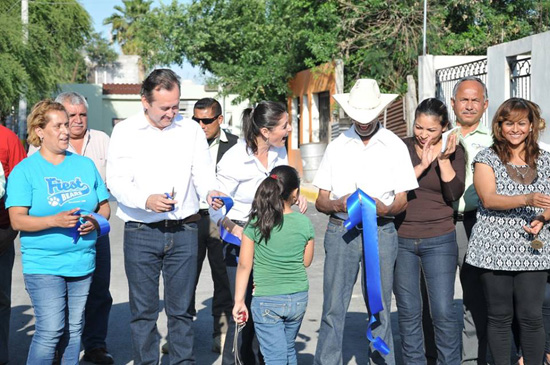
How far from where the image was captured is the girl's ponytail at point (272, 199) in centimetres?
482

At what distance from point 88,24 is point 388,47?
19531mm

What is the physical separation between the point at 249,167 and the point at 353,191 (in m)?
0.82

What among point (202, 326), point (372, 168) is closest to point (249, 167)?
point (372, 168)

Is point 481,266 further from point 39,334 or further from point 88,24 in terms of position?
point 88,24

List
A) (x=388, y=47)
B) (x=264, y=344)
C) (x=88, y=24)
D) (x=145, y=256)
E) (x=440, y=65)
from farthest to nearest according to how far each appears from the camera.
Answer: (x=88, y=24)
(x=388, y=47)
(x=440, y=65)
(x=145, y=256)
(x=264, y=344)

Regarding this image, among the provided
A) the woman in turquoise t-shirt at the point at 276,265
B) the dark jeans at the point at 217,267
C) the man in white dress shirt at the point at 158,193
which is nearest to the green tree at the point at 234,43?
the dark jeans at the point at 217,267

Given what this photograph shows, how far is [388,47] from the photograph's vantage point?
19469 millimetres

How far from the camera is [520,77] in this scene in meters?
11.8

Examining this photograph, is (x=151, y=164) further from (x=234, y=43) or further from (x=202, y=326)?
(x=234, y=43)

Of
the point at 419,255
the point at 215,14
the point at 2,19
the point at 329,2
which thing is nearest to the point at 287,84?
the point at 215,14

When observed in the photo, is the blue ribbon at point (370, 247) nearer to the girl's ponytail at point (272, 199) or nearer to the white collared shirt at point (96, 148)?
the girl's ponytail at point (272, 199)

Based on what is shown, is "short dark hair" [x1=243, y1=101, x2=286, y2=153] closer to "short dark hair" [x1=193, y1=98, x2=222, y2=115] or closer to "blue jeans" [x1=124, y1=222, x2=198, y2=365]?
"blue jeans" [x1=124, y1=222, x2=198, y2=365]

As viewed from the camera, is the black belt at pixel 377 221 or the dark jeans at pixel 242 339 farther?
the dark jeans at pixel 242 339

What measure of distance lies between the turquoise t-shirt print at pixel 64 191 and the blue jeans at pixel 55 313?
19.6 inches
